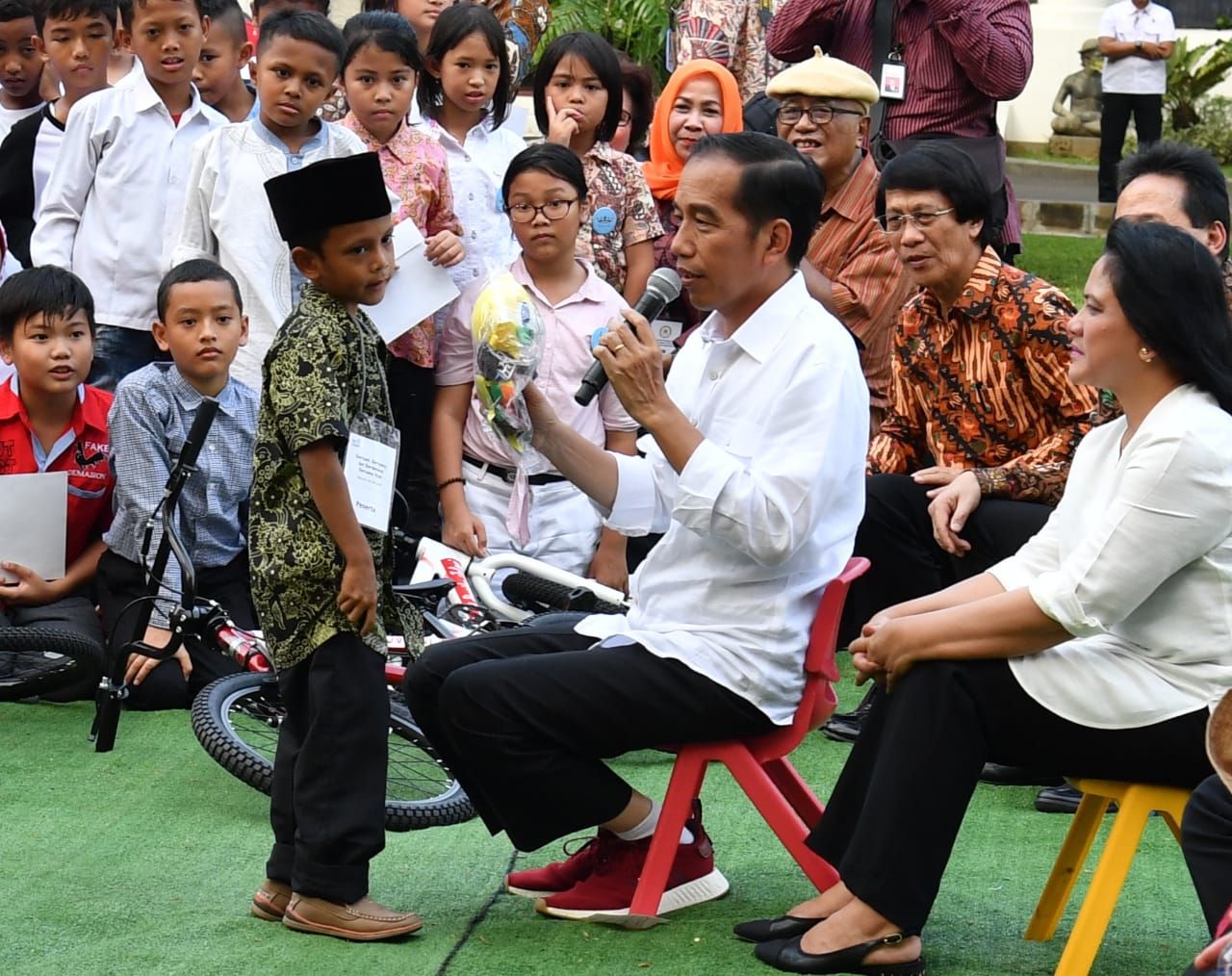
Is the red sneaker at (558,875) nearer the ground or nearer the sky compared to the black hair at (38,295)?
nearer the ground

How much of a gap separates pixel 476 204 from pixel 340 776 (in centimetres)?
296

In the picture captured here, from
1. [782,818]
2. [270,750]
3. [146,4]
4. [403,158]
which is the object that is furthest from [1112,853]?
[146,4]

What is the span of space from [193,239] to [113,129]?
0.59 meters

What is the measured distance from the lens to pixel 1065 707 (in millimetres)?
2988

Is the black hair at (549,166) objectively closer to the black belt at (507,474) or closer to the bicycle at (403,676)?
the black belt at (507,474)

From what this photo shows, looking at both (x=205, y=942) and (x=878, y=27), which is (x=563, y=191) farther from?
(x=205, y=942)

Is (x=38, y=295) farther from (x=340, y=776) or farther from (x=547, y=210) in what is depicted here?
(x=340, y=776)

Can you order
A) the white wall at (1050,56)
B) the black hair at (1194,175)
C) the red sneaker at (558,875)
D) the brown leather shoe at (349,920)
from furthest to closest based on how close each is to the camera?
1. the white wall at (1050,56)
2. the black hair at (1194,175)
3. the red sneaker at (558,875)
4. the brown leather shoe at (349,920)

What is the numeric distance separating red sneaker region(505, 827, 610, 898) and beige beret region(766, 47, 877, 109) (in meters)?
2.73

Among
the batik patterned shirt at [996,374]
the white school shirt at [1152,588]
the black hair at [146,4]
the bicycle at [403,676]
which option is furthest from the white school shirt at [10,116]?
the white school shirt at [1152,588]

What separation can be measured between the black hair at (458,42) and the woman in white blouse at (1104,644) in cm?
318

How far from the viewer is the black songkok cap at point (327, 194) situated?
3.28 m

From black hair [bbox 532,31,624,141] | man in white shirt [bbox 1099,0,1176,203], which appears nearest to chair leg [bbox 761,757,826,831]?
black hair [bbox 532,31,624,141]

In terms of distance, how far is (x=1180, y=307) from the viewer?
301 centimetres
